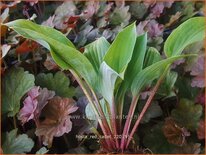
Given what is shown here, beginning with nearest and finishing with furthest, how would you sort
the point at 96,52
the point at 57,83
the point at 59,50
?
the point at 59,50
the point at 96,52
the point at 57,83

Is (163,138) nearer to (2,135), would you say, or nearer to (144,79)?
(144,79)

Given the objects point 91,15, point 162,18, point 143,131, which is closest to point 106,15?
point 91,15

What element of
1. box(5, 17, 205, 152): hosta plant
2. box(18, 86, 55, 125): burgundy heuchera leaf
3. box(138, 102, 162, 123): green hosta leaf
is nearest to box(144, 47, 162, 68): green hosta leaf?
box(5, 17, 205, 152): hosta plant

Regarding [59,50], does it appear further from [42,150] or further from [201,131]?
[201,131]

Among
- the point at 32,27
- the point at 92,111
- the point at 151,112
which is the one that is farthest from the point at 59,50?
the point at 151,112

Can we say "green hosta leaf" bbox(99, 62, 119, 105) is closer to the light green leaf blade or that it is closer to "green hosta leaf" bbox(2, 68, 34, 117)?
the light green leaf blade

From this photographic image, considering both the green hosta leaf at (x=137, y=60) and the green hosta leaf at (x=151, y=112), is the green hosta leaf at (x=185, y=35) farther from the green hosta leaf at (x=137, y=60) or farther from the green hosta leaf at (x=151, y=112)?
the green hosta leaf at (x=151, y=112)
